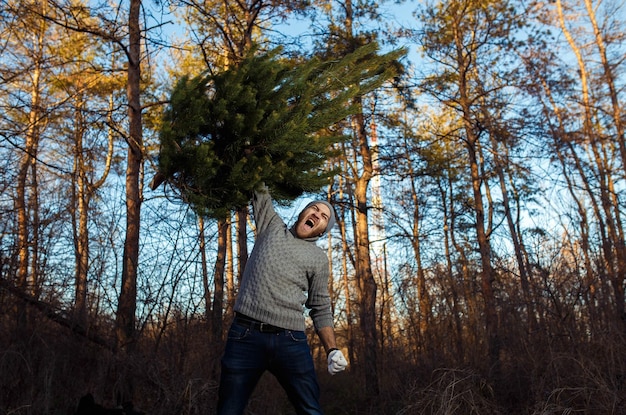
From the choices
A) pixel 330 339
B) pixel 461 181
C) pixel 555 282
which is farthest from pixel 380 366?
pixel 461 181

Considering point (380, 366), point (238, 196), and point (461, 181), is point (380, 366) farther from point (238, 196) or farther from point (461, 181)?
point (461, 181)

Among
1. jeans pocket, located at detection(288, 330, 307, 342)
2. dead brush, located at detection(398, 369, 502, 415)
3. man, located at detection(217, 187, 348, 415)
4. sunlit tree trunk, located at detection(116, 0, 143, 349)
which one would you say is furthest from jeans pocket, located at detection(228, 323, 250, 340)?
sunlit tree trunk, located at detection(116, 0, 143, 349)

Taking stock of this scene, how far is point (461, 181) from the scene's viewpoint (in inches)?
792

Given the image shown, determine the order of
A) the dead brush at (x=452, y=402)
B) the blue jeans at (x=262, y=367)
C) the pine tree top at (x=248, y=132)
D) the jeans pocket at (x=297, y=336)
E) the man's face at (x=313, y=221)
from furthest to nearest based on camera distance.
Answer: the dead brush at (x=452, y=402)
the pine tree top at (x=248, y=132)
the man's face at (x=313, y=221)
the jeans pocket at (x=297, y=336)
the blue jeans at (x=262, y=367)

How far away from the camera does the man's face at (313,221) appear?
374cm

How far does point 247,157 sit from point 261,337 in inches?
54.2

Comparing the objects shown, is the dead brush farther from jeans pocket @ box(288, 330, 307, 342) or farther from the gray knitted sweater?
jeans pocket @ box(288, 330, 307, 342)

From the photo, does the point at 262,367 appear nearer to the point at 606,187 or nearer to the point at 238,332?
the point at 238,332

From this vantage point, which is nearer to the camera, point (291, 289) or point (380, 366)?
point (291, 289)

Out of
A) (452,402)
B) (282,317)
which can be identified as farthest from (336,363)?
(452,402)

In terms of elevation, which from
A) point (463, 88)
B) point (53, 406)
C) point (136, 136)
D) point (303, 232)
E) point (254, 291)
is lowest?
point (53, 406)

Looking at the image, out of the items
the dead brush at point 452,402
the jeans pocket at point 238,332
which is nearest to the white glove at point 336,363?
the jeans pocket at point 238,332

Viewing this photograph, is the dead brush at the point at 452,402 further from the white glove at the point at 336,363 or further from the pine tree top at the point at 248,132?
the pine tree top at the point at 248,132

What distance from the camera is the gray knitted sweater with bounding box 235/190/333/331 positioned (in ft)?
11.3
